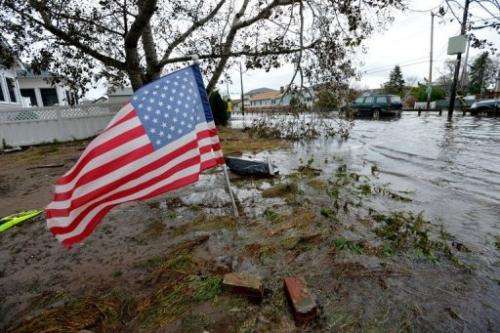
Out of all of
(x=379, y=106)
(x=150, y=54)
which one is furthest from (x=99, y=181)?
(x=379, y=106)

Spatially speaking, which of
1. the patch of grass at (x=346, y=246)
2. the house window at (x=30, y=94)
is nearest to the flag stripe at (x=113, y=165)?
the patch of grass at (x=346, y=246)

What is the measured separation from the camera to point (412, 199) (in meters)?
4.27

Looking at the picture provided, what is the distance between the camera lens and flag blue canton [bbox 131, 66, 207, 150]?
2633 millimetres

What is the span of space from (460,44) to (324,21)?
1372 cm

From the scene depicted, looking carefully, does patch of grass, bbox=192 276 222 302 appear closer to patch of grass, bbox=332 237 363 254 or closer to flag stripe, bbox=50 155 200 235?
flag stripe, bbox=50 155 200 235

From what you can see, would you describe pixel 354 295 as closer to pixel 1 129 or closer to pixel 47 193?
pixel 47 193

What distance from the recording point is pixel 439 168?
19.8 ft

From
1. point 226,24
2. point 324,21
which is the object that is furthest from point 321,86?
point 226,24

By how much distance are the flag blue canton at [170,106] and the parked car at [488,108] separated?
883 inches

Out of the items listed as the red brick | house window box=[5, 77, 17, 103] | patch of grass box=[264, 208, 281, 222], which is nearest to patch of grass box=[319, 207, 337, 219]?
patch of grass box=[264, 208, 281, 222]

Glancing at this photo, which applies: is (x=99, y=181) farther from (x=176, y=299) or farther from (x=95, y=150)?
(x=176, y=299)

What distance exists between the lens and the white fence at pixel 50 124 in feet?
39.7

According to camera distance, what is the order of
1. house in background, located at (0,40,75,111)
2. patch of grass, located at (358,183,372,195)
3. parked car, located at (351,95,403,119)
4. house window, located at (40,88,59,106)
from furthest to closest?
1. house window, located at (40,88,59,106)
2. parked car, located at (351,95,403,119)
3. house in background, located at (0,40,75,111)
4. patch of grass, located at (358,183,372,195)

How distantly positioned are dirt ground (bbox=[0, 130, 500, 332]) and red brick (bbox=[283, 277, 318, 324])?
66mm
